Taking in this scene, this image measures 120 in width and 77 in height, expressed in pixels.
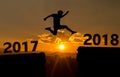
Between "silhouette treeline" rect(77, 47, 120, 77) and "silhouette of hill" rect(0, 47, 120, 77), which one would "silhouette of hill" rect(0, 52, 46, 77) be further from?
"silhouette treeline" rect(77, 47, 120, 77)

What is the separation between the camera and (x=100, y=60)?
27.0 m

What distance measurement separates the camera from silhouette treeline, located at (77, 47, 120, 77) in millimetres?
26703

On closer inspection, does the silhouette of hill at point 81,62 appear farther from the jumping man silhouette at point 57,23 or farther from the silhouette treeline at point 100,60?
the jumping man silhouette at point 57,23

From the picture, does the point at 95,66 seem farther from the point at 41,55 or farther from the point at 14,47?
the point at 14,47

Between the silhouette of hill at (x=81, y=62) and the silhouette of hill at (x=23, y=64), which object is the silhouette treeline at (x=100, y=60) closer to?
the silhouette of hill at (x=81, y=62)

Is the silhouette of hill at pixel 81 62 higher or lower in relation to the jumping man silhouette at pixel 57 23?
lower

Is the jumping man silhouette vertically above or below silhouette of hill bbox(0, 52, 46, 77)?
above

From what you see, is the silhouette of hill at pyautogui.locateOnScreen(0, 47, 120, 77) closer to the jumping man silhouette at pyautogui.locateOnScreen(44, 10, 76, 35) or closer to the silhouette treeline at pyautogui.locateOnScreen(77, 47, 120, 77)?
the silhouette treeline at pyautogui.locateOnScreen(77, 47, 120, 77)

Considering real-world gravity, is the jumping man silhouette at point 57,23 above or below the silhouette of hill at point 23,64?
above

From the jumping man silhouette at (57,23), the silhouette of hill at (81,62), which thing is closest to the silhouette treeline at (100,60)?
the silhouette of hill at (81,62)

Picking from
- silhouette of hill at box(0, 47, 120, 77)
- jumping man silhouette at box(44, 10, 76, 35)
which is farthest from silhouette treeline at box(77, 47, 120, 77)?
jumping man silhouette at box(44, 10, 76, 35)

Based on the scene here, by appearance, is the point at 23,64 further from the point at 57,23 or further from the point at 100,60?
the point at 100,60

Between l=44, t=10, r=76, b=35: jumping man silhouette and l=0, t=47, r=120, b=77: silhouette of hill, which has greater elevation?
l=44, t=10, r=76, b=35: jumping man silhouette

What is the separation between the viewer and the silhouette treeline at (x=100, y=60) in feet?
87.6
